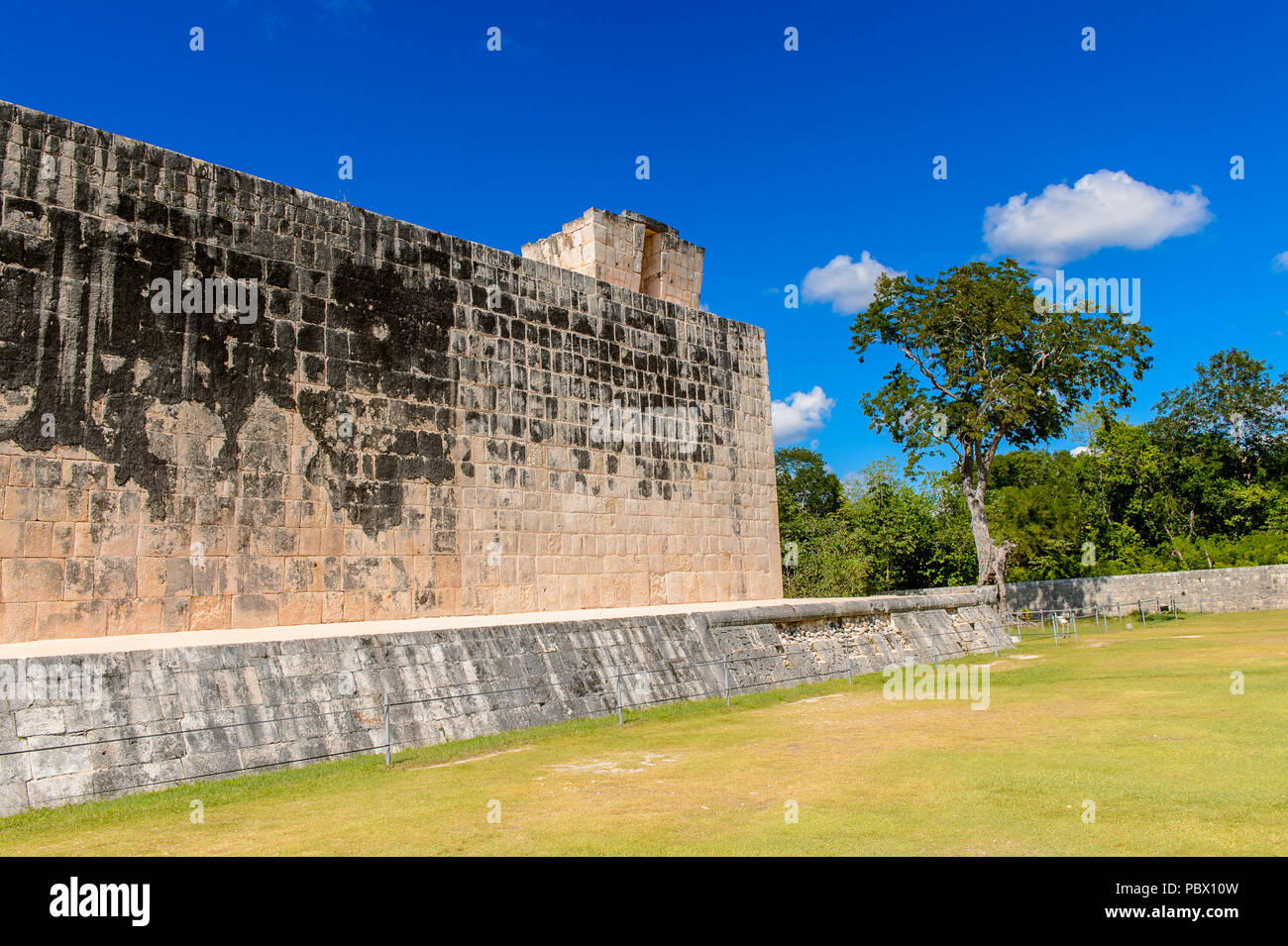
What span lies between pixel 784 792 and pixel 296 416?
6.64m

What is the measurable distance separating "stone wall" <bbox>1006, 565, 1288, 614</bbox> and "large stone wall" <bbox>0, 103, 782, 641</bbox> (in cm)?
1897

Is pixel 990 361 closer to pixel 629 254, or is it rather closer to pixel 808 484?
pixel 629 254

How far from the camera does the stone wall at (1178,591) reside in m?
27.2

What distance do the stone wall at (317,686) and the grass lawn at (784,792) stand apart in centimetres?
26

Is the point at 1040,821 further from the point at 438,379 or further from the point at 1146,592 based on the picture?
the point at 1146,592

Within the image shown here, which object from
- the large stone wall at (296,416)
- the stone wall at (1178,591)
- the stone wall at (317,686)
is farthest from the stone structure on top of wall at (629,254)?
the stone wall at (1178,591)

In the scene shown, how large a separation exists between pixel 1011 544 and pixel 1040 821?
22.0 m

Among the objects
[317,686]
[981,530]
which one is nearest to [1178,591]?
[981,530]

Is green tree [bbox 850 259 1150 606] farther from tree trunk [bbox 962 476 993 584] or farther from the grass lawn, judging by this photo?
the grass lawn

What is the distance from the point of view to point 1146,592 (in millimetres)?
28203

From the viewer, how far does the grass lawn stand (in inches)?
179

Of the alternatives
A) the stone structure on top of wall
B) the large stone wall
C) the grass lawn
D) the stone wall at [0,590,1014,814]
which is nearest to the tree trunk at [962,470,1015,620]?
the stone structure on top of wall

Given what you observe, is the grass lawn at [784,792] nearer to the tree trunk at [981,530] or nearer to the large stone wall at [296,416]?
the large stone wall at [296,416]

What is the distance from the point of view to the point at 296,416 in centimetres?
977
